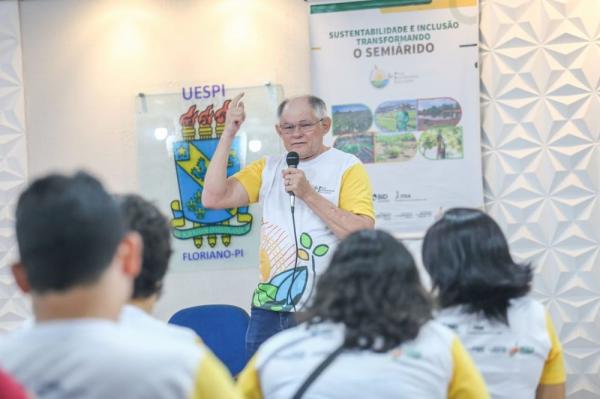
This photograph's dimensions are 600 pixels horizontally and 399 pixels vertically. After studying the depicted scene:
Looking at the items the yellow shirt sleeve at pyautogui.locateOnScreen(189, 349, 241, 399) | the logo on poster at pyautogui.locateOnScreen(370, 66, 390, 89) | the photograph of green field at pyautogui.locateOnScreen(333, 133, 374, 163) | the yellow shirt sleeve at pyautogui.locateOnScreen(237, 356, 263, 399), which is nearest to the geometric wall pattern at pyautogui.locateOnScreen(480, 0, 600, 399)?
the logo on poster at pyautogui.locateOnScreen(370, 66, 390, 89)

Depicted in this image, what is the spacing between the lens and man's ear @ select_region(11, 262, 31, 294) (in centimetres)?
149

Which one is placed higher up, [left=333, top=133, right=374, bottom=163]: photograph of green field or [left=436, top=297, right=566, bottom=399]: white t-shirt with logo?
[left=333, top=133, right=374, bottom=163]: photograph of green field

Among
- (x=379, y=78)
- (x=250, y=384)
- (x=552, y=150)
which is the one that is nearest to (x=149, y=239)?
(x=250, y=384)

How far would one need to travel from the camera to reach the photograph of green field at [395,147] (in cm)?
529

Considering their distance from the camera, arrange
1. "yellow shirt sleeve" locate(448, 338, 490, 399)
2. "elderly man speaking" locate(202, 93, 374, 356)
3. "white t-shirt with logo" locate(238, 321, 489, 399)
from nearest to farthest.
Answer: "white t-shirt with logo" locate(238, 321, 489, 399)
"yellow shirt sleeve" locate(448, 338, 490, 399)
"elderly man speaking" locate(202, 93, 374, 356)

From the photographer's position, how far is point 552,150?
518cm

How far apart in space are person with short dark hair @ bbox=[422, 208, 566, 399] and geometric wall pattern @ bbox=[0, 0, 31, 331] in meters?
4.24

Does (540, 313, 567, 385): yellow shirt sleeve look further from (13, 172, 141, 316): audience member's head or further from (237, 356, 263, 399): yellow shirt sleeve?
(13, 172, 141, 316): audience member's head

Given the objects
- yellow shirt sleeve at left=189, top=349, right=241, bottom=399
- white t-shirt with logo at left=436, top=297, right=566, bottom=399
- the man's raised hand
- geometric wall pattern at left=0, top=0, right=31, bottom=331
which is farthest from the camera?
geometric wall pattern at left=0, top=0, right=31, bottom=331

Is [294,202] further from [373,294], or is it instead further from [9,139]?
[9,139]

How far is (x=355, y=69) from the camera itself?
17.5 feet

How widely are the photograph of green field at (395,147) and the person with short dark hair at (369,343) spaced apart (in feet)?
10.7

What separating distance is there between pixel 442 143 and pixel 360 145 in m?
0.56

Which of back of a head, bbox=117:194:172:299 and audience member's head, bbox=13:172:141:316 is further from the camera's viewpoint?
back of a head, bbox=117:194:172:299
